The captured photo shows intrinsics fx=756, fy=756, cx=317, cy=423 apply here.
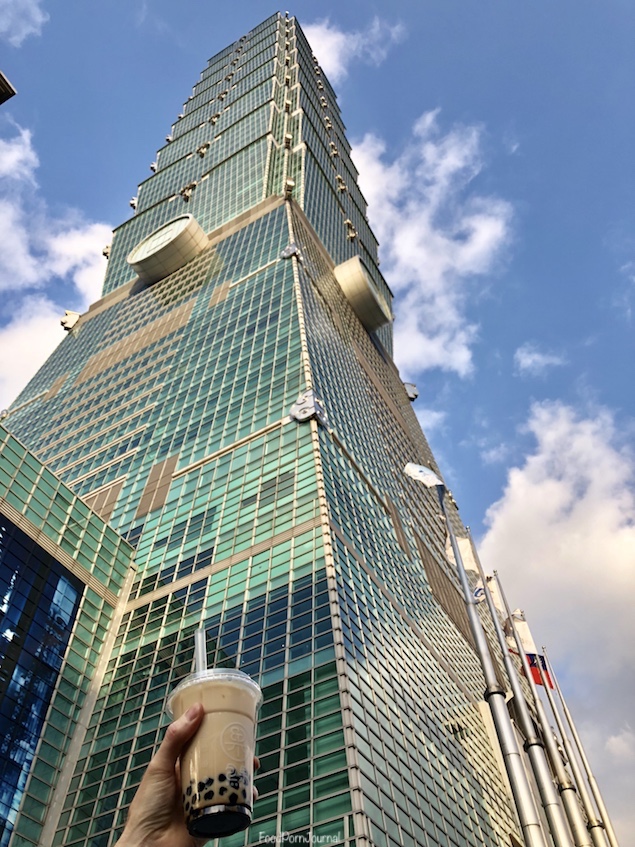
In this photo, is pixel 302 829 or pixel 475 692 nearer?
pixel 302 829

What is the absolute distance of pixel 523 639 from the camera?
1350 inches

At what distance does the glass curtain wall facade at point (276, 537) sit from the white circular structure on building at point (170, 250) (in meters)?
1.02

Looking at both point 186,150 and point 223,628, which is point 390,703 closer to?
point 223,628

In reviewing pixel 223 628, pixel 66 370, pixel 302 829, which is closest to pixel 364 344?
pixel 66 370

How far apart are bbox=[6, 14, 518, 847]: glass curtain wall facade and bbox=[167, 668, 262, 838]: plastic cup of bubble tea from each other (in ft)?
70.2

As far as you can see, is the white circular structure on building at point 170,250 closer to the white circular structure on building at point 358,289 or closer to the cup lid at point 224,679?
the white circular structure on building at point 358,289

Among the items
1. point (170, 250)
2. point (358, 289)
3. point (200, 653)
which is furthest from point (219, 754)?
point (358, 289)

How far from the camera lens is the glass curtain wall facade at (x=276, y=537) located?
3059 centimetres

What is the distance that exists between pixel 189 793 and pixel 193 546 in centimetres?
4066

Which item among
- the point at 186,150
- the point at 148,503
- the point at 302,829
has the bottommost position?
the point at 302,829

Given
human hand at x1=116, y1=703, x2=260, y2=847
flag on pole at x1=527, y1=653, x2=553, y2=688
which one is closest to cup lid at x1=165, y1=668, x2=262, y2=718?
human hand at x1=116, y1=703, x2=260, y2=847

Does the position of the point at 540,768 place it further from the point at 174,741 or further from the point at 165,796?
the point at 174,741

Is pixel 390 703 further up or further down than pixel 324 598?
further down

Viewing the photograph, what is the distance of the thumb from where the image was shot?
229 inches
